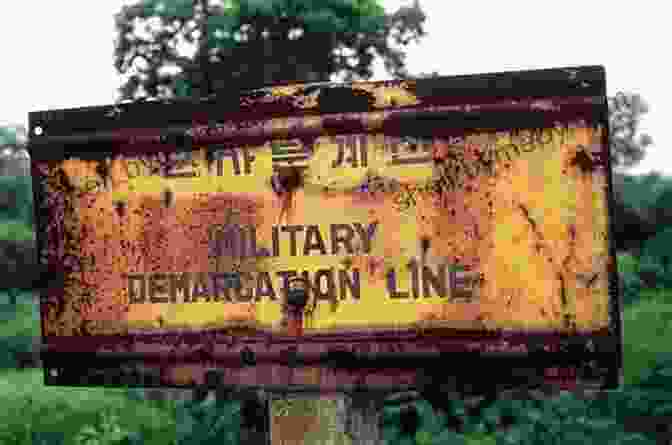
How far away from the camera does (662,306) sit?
703 cm

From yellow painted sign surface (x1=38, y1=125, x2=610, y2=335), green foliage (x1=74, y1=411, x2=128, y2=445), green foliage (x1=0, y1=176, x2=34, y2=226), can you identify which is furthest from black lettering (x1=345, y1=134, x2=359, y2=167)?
green foliage (x1=0, y1=176, x2=34, y2=226)

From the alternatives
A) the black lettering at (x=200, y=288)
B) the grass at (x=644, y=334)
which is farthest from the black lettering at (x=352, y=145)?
the grass at (x=644, y=334)

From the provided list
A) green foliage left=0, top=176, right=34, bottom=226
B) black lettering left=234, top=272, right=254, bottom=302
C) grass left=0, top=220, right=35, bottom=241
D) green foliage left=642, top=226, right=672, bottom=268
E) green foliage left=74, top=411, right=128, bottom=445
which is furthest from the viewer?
green foliage left=0, top=176, right=34, bottom=226

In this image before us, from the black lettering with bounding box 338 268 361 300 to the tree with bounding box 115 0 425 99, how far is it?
16.0 ft

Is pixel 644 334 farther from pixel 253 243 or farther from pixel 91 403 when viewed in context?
pixel 253 243

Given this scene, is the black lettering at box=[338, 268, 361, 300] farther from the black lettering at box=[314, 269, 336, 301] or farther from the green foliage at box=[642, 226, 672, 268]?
the green foliage at box=[642, 226, 672, 268]

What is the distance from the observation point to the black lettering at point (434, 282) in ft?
4.10

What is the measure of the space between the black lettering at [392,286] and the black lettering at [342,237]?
0.08 meters

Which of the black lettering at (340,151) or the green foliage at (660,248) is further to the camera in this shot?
the green foliage at (660,248)

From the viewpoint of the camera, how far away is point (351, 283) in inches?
50.4

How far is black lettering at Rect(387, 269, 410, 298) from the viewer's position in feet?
4.15

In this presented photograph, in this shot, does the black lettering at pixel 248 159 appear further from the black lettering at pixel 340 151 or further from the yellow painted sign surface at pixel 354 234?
the black lettering at pixel 340 151

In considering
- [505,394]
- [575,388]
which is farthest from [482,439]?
[575,388]

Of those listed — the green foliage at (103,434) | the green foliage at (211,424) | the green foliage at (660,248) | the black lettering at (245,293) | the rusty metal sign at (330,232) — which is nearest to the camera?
the rusty metal sign at (330,232)
